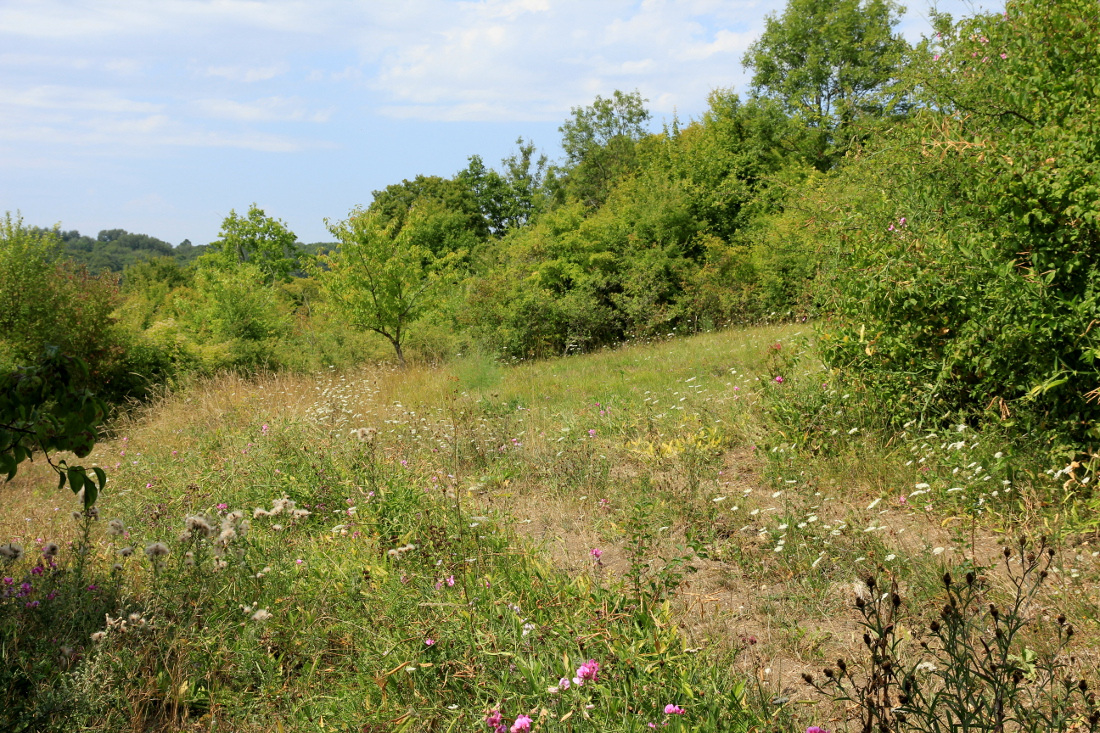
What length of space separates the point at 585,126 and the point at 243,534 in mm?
42339

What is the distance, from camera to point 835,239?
17.8 ft

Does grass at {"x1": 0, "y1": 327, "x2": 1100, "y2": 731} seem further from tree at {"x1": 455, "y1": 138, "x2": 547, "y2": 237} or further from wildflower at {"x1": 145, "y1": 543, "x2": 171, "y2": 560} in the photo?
tree at {"x1": 455, "y1": 138, "x2": 547, "y2": 237}

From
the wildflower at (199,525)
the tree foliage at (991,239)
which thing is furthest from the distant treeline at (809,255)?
the wildflower at (199,525)

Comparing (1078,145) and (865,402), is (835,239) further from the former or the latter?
(1078,145)

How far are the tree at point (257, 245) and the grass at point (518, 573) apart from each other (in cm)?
3918

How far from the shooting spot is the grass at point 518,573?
251cm

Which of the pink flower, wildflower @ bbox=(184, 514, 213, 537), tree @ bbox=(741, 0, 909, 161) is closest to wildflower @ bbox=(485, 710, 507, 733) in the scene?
the pink flower

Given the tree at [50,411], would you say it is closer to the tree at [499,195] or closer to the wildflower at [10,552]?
the wildflower at [10,552]

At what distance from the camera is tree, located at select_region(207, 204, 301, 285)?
136 ft

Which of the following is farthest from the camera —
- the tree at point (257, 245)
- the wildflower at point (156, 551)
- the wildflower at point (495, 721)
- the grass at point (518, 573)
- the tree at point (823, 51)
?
the tree at point (257, 245)

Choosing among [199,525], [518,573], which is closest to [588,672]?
[518,573]

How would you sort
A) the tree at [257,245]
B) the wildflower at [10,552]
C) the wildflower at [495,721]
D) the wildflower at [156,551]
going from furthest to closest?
1. the tree at [257,245]
2. the wildflower at [156,551]
3. the wildflower at [10,552]
4. the wildflower at [495,721]

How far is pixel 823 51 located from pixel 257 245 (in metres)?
34.2

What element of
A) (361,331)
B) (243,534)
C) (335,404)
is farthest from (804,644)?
(361,331)
